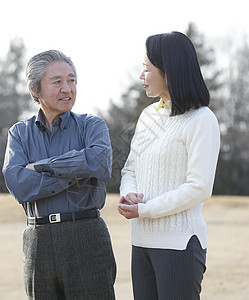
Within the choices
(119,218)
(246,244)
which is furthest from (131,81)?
(246,244)

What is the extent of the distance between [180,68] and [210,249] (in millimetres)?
6493

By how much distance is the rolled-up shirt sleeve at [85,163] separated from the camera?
2559 mm

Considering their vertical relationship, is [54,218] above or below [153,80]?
below

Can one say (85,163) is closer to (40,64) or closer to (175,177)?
(175,177)

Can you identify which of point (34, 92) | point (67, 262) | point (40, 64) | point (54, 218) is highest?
point (40, 64)

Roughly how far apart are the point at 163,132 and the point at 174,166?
0.18 metres

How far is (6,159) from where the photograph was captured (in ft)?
8.96

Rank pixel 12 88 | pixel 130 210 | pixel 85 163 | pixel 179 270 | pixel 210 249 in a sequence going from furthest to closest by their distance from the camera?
1. pixel 12 88
2. pixel 210 249
3. pixel 85 163
4. pixel 130 210
5. pixel 179 270

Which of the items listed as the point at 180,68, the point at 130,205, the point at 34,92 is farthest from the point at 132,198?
the point at 34,92

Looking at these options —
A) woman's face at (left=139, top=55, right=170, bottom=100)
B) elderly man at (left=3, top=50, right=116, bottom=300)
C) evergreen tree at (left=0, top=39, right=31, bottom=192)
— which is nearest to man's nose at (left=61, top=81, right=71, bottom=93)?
elderly man at (left=3, top=50, right=116, bottom=300)

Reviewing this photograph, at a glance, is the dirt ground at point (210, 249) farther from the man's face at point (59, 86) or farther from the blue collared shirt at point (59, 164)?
the man's face at point (59, 86)

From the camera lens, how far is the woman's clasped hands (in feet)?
7.93

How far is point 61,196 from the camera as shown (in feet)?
8.51

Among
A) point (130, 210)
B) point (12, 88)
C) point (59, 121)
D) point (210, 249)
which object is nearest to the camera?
point (130, 210)
